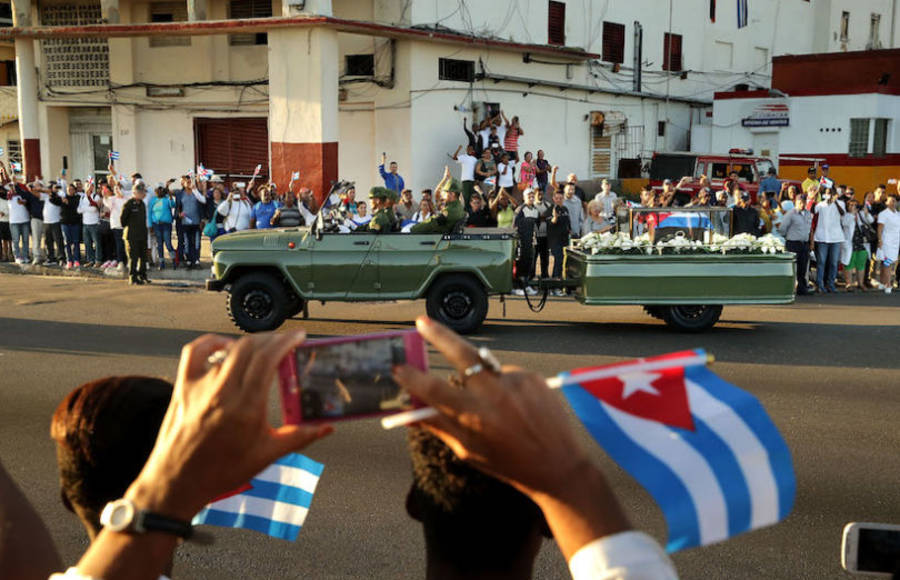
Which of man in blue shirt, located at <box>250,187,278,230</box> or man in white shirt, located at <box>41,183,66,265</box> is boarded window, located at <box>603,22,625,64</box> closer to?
man in blue shirt, located at <box>250,187,278,230</box>

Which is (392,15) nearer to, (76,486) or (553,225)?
(553,225)

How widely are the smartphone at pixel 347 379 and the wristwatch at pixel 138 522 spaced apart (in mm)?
273

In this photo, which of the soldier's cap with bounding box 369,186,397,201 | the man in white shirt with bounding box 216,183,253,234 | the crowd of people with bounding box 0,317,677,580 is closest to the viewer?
the crowd of people with bounding box 0,317,677,580

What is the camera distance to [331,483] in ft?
22.5

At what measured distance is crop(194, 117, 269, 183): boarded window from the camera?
2625 cm

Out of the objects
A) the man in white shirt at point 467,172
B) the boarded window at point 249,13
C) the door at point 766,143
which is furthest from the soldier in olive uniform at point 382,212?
the door at point 766,143

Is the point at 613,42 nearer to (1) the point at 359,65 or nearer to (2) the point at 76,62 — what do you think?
(1) the point at 359,65

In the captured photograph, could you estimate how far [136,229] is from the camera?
56.5 ft

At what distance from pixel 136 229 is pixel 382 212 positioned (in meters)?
6.26

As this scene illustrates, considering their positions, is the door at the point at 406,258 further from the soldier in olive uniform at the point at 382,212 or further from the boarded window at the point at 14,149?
the boarded window at the point at 14,149

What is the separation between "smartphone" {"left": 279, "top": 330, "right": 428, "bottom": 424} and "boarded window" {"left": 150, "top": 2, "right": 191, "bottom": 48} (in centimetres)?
2620

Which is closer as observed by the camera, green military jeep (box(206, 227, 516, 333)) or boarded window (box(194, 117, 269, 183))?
green military jeep (box(206, 227, 516, 333))

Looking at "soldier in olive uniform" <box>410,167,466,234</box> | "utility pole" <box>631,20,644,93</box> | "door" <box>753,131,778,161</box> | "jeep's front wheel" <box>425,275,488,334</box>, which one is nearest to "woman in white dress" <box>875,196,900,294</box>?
Result: "jeep's front wheel" <box>425,275,488,334</box>

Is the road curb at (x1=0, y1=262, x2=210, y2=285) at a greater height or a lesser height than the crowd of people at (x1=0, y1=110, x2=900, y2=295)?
lesser
